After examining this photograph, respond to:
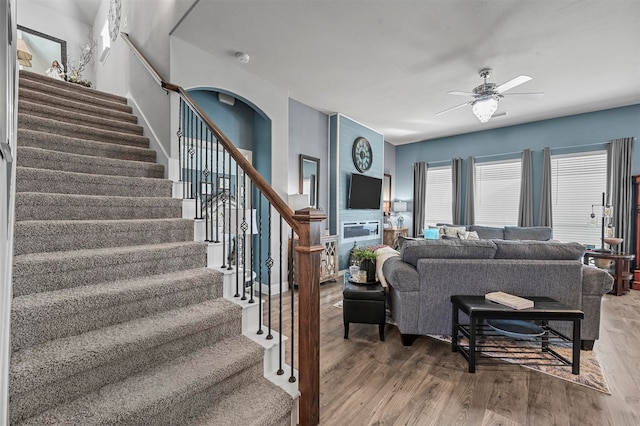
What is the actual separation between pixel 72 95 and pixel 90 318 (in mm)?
3092

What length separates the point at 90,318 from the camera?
157 centimetres

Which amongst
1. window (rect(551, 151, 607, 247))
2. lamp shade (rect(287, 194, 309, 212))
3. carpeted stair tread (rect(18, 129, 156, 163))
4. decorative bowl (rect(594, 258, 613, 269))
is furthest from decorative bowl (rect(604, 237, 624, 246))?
carpeted stair tread (rect(18, 129, 156, 163))

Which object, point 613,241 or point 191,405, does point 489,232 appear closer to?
point 613,241

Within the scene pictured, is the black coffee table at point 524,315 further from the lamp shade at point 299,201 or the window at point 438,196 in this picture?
the window at point 438,196

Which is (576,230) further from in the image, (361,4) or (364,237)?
(361,4)

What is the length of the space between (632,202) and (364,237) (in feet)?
14.7

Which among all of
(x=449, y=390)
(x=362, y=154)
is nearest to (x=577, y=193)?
(x=362, y=154)

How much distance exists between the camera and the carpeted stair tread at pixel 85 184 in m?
2.15

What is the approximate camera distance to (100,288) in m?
1.70


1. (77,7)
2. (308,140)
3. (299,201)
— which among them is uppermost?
(77,7)

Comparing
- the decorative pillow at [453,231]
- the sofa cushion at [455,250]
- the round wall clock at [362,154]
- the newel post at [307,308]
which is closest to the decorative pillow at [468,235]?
the decorative pillow at [453,231]

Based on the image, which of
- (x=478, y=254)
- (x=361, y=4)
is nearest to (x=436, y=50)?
(x=361, y=4)

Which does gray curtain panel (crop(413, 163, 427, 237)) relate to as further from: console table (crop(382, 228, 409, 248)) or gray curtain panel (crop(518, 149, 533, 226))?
gray curtain panel (crop(518, 149, 533, 226))

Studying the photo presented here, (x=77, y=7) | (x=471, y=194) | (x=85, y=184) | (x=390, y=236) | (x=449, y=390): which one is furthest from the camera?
(x=390, y=236)
